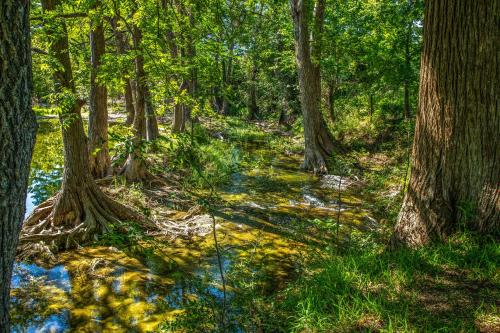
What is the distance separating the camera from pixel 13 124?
1.59 metres

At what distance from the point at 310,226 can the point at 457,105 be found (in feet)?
13.2

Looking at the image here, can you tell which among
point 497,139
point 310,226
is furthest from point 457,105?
point 310,226

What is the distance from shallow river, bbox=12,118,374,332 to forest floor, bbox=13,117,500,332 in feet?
0.08

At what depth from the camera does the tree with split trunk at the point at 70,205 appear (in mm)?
6297

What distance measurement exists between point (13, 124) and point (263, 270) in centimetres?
446

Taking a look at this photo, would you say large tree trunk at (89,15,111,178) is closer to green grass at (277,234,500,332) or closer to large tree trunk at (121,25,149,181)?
large tree trunk at (121,25,149,181)

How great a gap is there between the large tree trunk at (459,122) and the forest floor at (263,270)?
0.99 feet

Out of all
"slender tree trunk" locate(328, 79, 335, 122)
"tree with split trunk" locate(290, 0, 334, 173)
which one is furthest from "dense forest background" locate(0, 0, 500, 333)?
"slender tree trunk" locate(328, 79, 335, 122)

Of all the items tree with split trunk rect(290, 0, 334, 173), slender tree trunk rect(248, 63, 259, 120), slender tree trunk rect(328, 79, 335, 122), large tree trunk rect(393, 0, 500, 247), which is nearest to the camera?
large tree trunk rect(393, 0, 500, 247)

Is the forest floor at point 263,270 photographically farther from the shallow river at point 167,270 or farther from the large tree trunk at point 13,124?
the large tree trunk at point 13,124

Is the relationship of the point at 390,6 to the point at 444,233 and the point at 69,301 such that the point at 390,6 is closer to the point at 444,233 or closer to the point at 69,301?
the point at 444,233

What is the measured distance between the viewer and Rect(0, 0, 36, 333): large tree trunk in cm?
154

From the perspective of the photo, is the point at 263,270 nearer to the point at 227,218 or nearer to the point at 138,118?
the point at 227,218

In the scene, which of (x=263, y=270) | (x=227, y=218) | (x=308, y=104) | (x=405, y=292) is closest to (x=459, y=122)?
(x=405, y=292)
